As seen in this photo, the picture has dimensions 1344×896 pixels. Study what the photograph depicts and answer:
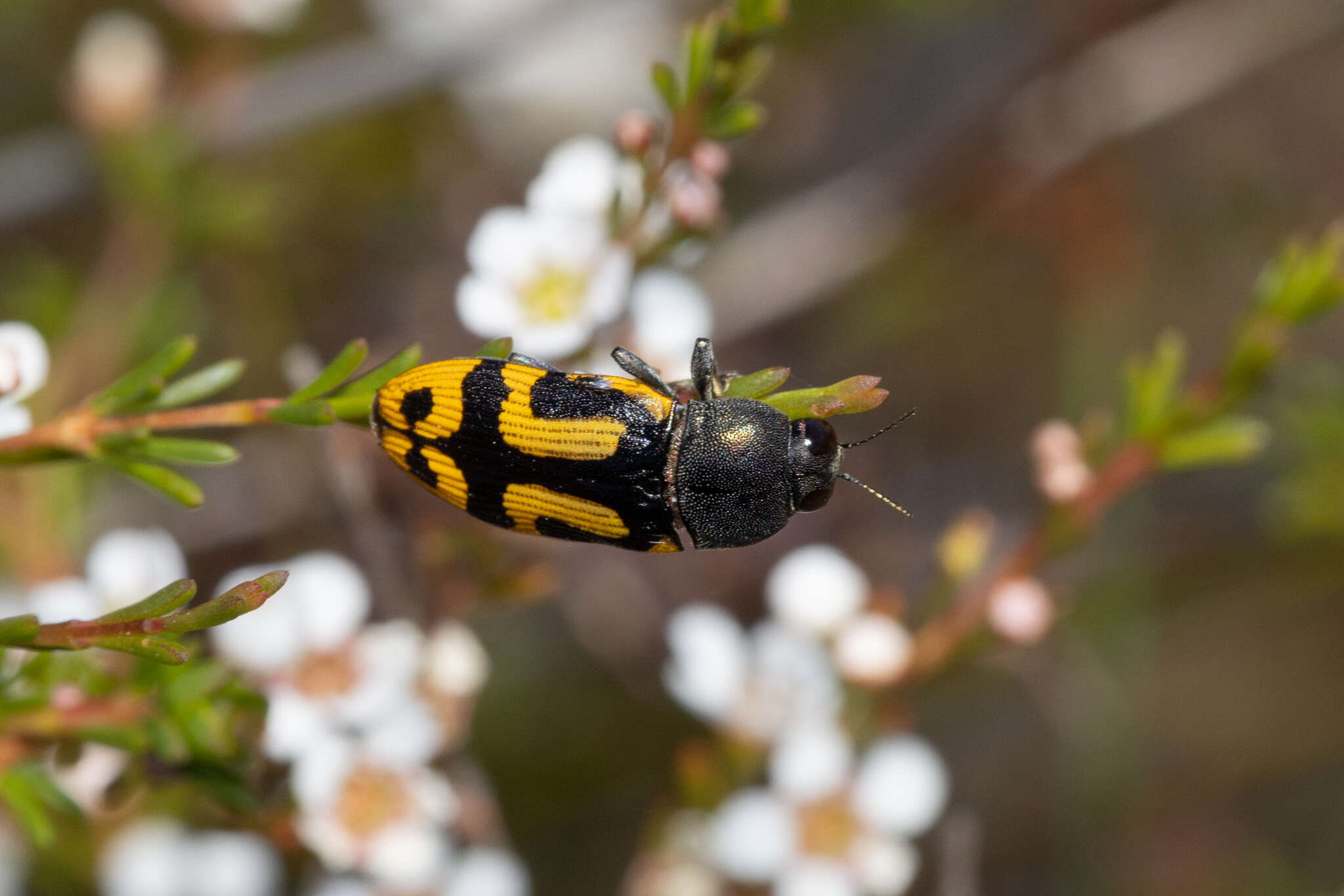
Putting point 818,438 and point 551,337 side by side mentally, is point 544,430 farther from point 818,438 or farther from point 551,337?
point 818,438

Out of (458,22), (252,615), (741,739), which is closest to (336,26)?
(458,22)

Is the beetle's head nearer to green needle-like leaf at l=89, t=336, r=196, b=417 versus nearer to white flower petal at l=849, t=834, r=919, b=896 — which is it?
white flower petal at l=849, t=834, r=919, b=896

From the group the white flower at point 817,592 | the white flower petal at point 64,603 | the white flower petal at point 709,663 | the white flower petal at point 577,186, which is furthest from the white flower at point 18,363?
the white flower at point 817,592

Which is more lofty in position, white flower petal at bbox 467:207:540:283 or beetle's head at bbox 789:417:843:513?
white flower petal at bbox 467:207:540:283

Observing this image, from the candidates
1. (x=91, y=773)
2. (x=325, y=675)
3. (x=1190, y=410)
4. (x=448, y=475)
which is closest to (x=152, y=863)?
(x=91, y=773)

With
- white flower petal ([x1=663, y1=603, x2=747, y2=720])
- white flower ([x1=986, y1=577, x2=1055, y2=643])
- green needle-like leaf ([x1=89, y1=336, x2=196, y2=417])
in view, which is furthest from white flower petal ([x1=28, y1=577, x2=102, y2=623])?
white flower ([x1=986, y1=577, x2=1055, y2=643])

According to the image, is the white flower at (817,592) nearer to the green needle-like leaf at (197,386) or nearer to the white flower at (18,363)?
the green needle-like leaf at (197,386)

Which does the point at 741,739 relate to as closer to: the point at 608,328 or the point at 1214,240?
the point at 608,328
